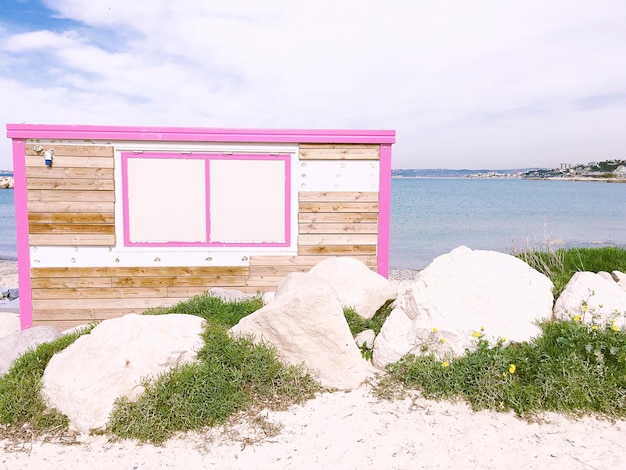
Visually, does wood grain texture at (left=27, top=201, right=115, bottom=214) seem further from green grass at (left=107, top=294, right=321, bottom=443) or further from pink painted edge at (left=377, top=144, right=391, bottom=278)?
pink painted edge at (left=377, top=144, right=391, bottom=278)

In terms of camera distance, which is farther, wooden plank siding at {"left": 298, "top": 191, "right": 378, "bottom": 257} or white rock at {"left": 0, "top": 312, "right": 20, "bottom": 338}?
white rock at {"left": 0, "top": 312, "right": 20, "bottom": 338}

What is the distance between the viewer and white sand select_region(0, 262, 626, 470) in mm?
3520

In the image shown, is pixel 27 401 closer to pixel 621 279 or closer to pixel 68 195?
pixel 68 195

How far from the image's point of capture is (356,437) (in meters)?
3.83

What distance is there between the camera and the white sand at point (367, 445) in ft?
11.5

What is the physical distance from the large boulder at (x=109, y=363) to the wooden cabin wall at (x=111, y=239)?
237 centimetres

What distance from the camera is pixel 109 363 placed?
4281mm

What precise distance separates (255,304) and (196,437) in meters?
2.43

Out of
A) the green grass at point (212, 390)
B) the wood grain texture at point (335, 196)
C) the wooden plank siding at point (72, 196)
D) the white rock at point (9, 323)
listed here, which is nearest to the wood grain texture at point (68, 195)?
the wooden plank siding at point (72, 196)

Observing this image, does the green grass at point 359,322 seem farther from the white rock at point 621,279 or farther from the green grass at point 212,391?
the white rock at point 621,279

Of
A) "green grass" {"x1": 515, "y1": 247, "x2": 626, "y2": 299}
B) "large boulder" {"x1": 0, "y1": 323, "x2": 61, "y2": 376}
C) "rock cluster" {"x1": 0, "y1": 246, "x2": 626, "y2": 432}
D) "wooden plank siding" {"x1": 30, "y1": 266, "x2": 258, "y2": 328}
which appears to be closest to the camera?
"rock cluster" {"x1": 0, "y1": 246, "x2": 626, "y2": 432}

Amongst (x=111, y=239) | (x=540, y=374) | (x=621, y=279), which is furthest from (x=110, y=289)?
(x=621, y=279)

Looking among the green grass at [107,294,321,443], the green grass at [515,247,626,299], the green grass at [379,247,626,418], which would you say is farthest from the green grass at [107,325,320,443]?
the green grass at [515,247,626,299]

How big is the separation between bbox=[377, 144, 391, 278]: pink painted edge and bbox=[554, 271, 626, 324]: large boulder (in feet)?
8.59
